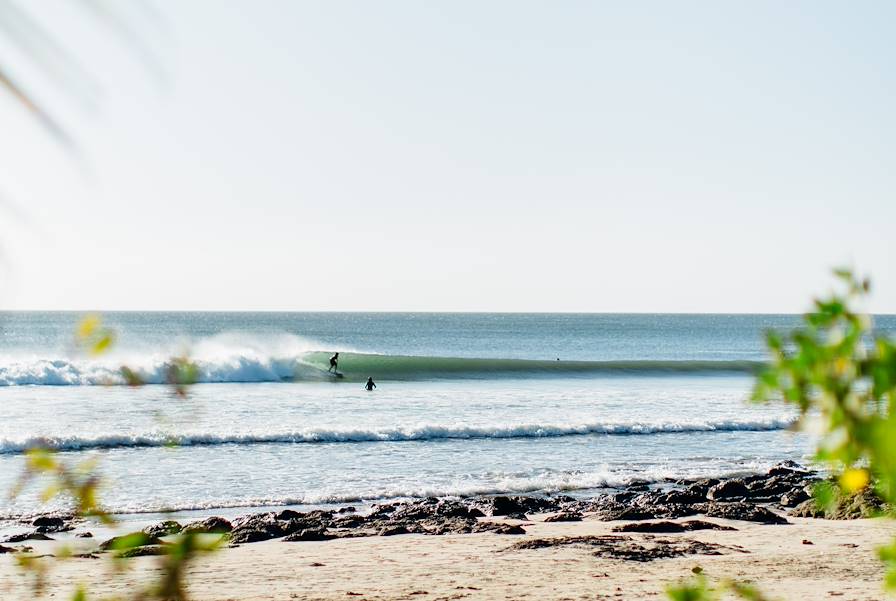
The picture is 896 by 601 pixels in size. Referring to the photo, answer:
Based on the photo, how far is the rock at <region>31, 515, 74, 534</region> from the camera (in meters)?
12.0

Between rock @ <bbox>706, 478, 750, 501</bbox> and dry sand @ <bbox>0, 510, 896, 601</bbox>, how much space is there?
2759 millimetres

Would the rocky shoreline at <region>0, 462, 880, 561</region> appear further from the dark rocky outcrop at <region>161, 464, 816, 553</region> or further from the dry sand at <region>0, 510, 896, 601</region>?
the dry sand at <region>0, 510, 896, 601</region>

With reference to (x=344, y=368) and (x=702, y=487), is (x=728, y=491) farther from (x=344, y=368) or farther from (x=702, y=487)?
(x=344, y=368)

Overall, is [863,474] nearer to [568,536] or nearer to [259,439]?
[568,536]

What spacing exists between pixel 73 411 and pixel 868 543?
68.4 ft

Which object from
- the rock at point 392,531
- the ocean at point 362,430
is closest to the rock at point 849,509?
the ocean at point 362,430

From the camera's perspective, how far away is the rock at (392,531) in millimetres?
11836

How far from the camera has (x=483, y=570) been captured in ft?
32.1

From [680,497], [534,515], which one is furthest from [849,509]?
[534,515]

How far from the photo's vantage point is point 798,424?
3.57 feet

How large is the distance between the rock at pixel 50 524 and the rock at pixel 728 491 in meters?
8.92

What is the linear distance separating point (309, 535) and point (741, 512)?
18.8 feet

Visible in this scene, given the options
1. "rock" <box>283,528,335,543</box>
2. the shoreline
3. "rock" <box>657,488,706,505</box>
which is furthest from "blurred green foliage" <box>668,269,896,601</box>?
"rock" <box>657,488,706,505</box>

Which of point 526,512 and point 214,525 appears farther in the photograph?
point 526,512
